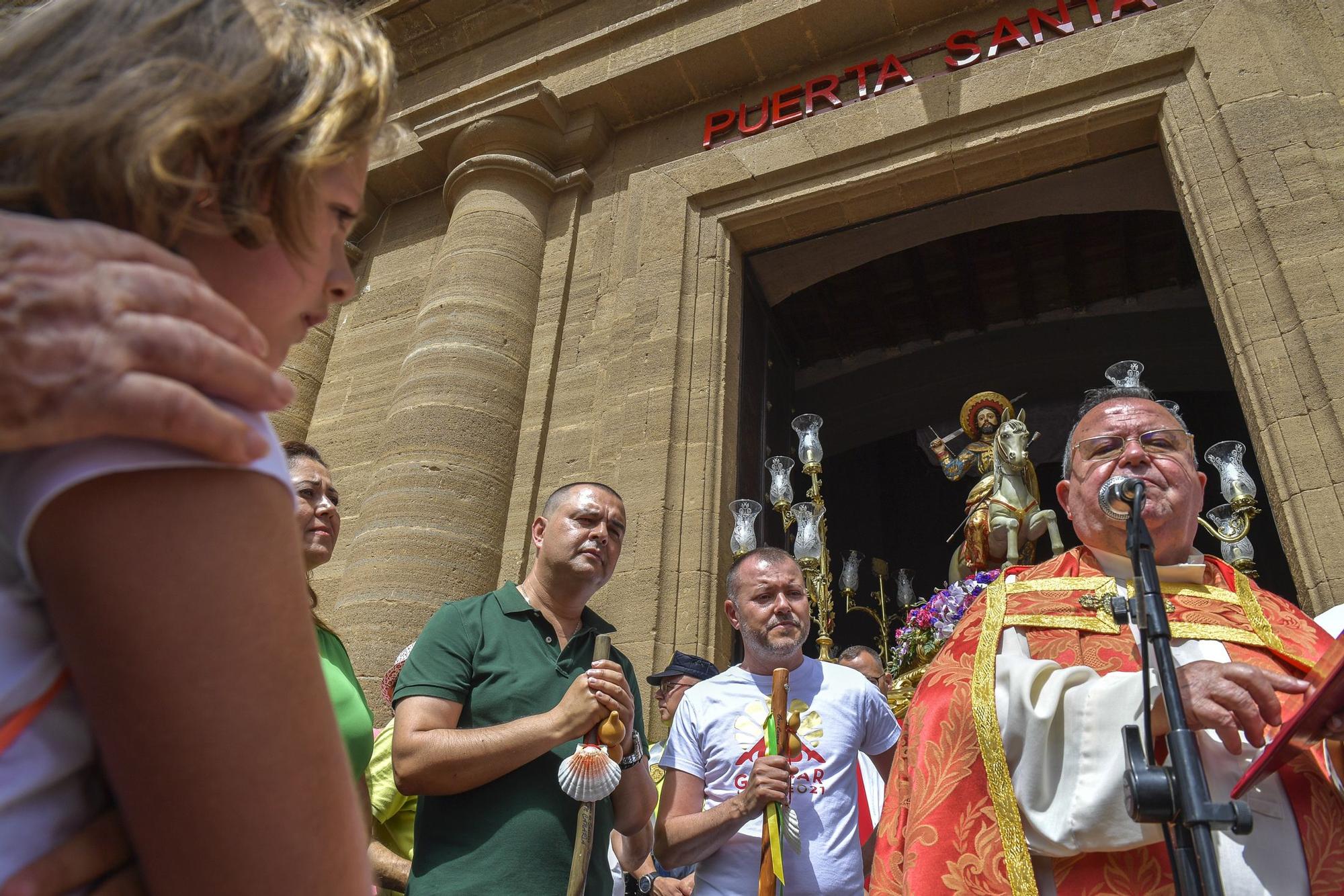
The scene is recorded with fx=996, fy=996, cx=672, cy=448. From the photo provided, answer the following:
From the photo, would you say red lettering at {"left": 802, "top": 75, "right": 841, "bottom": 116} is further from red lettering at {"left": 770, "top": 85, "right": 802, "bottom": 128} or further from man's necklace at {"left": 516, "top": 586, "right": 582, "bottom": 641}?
man's necklace at {"left": 516, "top": 586, "right": 582, "bottom": 641}

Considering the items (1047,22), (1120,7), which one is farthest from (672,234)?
(1120,7)

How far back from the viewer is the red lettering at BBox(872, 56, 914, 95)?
707 centimetres

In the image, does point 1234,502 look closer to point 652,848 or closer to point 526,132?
point 652,848

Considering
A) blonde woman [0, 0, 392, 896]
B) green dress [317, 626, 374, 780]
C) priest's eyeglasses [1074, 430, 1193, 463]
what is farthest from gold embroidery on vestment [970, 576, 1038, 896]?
blonde woman [0, 0, 392, 896]

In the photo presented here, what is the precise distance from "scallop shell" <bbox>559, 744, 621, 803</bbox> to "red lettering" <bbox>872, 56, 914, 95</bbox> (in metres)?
5.94

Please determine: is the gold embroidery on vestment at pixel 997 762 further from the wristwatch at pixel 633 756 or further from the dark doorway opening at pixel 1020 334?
the dark doorway opening at pixel 1020 334

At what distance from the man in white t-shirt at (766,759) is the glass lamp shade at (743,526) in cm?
172

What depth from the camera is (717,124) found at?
25.4ft

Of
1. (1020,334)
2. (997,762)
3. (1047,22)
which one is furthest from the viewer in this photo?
(1020,334)

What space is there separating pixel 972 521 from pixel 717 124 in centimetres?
369

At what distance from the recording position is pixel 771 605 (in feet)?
11.6

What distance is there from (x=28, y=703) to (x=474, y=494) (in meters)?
6.17

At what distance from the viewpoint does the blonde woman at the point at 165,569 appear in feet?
2.02

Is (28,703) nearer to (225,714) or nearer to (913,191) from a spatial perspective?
(225,714)
